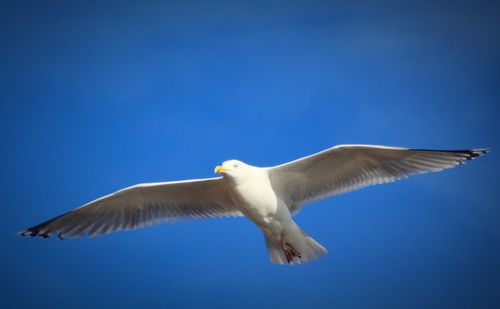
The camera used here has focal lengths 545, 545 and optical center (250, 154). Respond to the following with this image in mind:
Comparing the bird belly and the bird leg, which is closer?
the bird belly

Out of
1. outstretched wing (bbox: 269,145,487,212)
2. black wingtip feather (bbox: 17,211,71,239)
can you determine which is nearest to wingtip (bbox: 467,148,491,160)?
outstretched wing (bbox: 269,145,487,212)

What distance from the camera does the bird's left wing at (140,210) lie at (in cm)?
427

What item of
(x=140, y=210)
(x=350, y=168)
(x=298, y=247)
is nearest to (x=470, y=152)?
(x=350, y=168)

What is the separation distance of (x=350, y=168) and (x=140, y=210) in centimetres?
172

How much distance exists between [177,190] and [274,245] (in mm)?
865

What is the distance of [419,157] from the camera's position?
3.93m

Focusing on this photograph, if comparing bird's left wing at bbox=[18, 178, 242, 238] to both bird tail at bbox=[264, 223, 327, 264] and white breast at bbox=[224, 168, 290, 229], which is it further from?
bird tail at bbox=[264, 223, 327, 264]

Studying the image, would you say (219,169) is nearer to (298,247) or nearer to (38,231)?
(298,247)

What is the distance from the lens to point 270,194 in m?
3.81

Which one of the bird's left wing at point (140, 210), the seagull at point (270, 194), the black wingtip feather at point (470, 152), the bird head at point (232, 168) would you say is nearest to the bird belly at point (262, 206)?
the seagull at point (270, 194)

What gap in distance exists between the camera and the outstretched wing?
151 inches

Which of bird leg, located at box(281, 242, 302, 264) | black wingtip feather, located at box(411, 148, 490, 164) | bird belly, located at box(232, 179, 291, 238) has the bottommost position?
bird leg, located at box(281, 242, 302, 264)

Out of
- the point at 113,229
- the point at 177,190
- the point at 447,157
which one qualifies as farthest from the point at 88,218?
the point at 447,157

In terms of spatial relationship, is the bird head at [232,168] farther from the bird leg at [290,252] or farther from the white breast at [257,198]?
the bird leg at [290,252]
